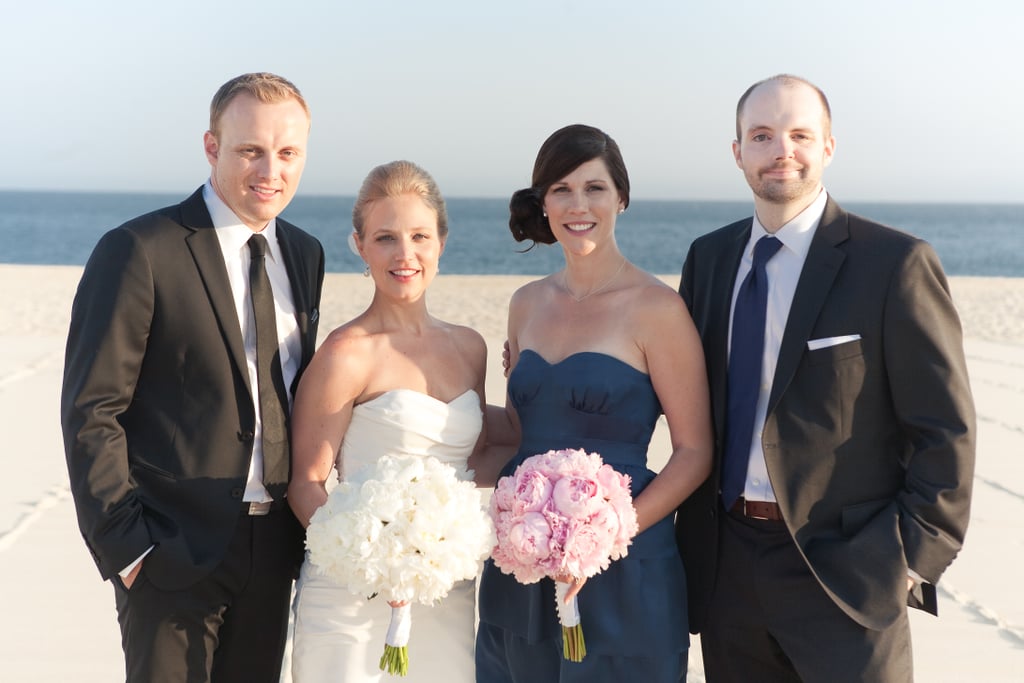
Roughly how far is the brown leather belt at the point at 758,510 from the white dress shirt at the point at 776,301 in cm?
2

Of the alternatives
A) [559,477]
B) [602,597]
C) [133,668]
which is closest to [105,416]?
[133,668]

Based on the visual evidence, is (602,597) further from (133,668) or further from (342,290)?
(342,290)

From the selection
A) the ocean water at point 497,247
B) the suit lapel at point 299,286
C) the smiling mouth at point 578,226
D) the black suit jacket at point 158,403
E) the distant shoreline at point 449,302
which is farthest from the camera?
the ocean water at point 497,247

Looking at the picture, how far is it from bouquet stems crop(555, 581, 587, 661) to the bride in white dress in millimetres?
468

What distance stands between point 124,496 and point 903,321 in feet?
10.1

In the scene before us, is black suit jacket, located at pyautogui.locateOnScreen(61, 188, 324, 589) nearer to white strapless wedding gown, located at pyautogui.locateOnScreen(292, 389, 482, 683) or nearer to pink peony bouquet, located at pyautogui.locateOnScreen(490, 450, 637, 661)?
white strapless wedding gown, located at pyautogui.locateOnScreen(292, 389, 482, 683)

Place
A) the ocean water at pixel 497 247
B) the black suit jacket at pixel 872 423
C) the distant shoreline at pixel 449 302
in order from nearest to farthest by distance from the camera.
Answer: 1. the black suit jacket at pixel 872 423
2. the distant shoreline at pixel 449 302
3. the ocean water at pixel 497 247

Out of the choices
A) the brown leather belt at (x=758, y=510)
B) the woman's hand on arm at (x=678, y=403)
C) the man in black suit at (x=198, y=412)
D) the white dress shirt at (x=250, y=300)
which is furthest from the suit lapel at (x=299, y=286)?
the brown leather belt at (x=758, y=510)

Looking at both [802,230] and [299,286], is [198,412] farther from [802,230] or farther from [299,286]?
[802,230]

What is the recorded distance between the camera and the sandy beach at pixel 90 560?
21.4 feet

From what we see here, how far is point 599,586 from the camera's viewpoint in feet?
13.7

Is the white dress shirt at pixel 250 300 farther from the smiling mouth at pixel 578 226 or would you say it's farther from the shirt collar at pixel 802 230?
the shirt collar at pixel 802 230

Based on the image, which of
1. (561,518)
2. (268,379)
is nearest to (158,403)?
(268,379)

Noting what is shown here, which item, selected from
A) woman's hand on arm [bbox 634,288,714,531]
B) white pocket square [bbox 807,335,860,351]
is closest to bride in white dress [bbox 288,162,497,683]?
woman's hand on arm [bbox 634,288,714,531]
